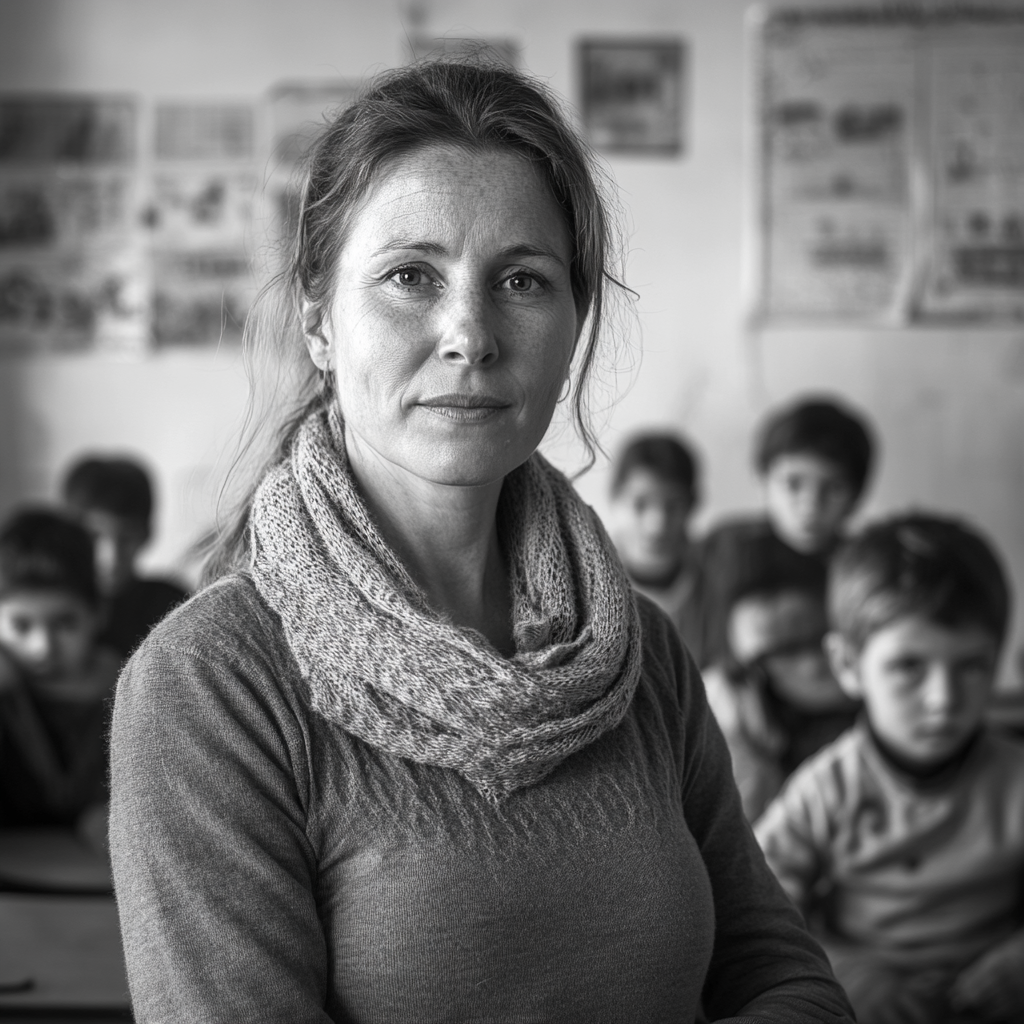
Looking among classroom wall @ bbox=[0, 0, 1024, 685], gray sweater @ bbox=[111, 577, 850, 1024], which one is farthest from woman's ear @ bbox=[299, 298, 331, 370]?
classroom wall @ bbox=[0, 0, 1024, 685]

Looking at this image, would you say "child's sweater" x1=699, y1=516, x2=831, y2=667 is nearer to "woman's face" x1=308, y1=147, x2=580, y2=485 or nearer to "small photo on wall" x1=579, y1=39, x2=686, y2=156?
"small photo on wall" x1=579, y1=39, x2=686, y2=156

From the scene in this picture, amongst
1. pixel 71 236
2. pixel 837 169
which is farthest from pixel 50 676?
pixel 837 169

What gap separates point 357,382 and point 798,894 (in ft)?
3.87

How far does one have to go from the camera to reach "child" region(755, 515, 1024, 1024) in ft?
6.17

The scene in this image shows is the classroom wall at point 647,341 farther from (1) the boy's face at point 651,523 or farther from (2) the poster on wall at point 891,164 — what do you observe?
(1) the boy's face at point 651,523

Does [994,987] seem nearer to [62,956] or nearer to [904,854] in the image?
[904,854]

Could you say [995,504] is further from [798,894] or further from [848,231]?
[798,894]

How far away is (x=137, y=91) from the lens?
3.87 m

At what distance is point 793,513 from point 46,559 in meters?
1.86

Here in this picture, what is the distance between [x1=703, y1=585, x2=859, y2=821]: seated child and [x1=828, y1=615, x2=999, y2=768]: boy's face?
249 mm

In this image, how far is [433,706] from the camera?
3.16 feet

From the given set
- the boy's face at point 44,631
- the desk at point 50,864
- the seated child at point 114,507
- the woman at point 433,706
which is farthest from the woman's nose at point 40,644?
the woman at point 433,706

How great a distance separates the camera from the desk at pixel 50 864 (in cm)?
185

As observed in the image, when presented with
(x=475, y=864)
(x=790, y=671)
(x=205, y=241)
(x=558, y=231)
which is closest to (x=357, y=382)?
(x=558, y=231)
